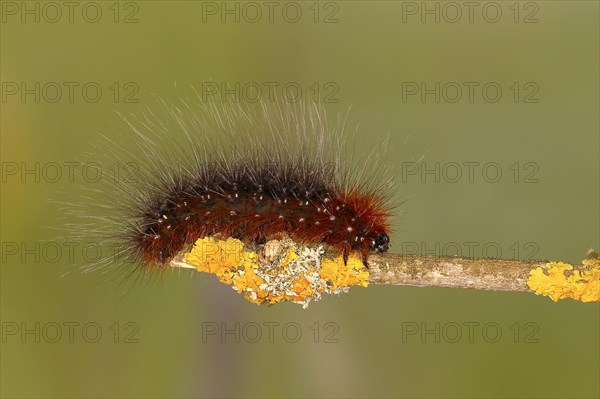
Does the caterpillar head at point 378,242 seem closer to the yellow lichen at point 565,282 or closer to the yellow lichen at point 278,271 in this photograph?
the yellow lichen at point 278,271

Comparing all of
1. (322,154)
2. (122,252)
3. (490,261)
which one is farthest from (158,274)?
(490,261)

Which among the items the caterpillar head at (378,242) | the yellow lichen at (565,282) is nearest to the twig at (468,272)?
the yellow lichen at (565,282)

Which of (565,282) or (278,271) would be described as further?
(278,271)

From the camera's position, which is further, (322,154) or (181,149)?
(181,149)

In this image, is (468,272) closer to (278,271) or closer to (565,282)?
(565,282)

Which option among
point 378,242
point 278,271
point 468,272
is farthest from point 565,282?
point 278,271

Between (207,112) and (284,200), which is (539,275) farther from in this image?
(207,112)
